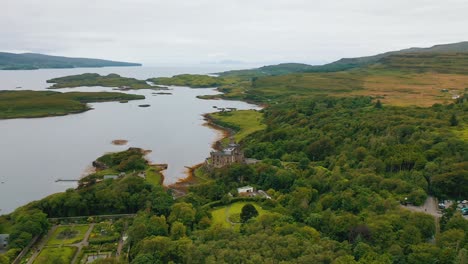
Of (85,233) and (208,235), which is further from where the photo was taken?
(85,233)

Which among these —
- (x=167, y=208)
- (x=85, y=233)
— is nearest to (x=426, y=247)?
(x=167, y=208)

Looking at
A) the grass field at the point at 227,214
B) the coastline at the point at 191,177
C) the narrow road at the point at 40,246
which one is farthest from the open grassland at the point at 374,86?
the narrow road at the point at 40,246

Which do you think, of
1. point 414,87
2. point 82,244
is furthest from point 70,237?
point 414,87

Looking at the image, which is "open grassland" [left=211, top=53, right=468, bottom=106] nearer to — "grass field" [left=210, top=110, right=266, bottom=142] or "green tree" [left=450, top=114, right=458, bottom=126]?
"grass field" [left=210, top=110, right=266, bottom=142]

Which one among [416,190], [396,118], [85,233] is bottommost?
[85,233]

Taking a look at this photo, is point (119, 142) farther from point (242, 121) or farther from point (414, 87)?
point (414, 87)

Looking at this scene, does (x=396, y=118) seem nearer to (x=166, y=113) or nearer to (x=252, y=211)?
(x=252, y=211)

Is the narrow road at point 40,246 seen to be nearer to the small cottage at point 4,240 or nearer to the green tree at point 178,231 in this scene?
the small cottage at point 4,240
